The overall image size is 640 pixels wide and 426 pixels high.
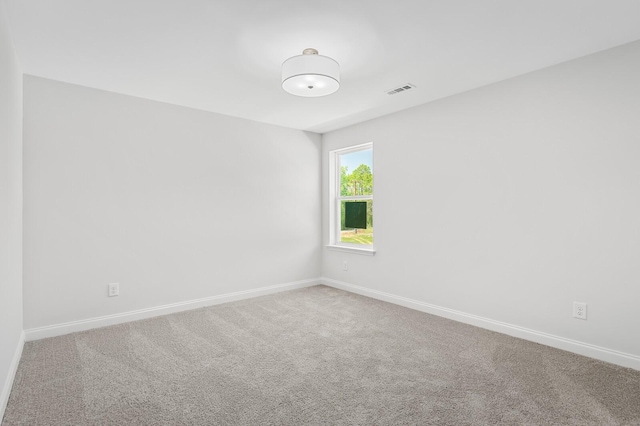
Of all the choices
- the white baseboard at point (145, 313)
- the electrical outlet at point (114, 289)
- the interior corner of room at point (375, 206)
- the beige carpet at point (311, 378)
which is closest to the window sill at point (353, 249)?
the interior corner of room at point (375, 206)

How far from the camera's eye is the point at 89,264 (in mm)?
3215

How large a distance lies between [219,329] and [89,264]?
139cm

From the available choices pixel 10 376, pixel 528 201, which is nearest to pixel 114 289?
pixel 10 376

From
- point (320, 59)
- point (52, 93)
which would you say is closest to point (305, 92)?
point (320, 59)

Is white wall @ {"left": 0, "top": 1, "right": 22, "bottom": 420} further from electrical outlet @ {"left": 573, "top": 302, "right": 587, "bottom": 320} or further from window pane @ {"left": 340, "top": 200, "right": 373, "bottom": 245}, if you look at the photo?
electrical outlet @ {"left": 573, "top": 302, "right": 587, "bottom": 320}

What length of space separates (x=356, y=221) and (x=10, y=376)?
378 centimetres

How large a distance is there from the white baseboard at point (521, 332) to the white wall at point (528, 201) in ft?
0.14

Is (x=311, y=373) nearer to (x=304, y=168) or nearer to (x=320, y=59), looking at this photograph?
(x=320, y=59)

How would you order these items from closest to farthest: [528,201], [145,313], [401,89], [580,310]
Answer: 1. [580,310]
2. [528,201]
3. [401,89]
4. [145,313]

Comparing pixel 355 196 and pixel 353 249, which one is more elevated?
pixel 355 196

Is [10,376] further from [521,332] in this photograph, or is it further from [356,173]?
[356,173]

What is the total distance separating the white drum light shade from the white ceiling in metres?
0.09

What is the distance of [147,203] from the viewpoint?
140 inches

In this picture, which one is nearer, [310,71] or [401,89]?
[310,71]
